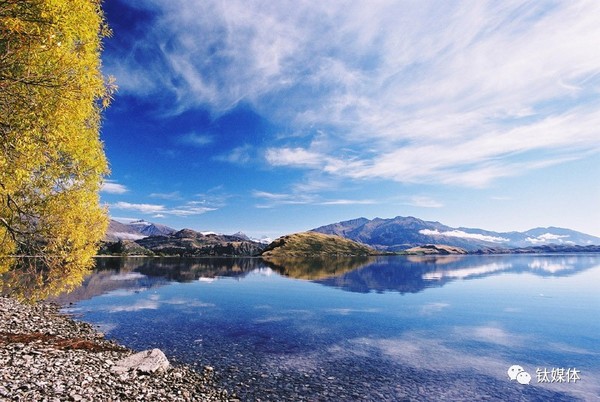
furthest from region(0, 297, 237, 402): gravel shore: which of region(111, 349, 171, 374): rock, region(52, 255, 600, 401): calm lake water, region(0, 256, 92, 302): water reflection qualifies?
region(0, 256, 92, 302): water reflection

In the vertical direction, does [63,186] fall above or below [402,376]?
above

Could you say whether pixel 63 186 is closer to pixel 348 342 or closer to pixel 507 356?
pixel 348 342

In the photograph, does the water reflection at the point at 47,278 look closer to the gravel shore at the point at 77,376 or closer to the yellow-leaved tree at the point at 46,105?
the yellow-leaved tree at the point at 46,105

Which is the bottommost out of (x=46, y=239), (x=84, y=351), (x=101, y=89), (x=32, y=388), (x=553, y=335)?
(x=553, y=335)

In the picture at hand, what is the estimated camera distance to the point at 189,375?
72.2 feet

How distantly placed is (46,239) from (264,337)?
2234 centimetres

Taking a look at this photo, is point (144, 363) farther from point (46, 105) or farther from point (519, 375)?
point (519, 375)

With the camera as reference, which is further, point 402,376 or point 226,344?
point 226,344

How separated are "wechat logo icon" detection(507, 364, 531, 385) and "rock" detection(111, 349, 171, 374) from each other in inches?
981

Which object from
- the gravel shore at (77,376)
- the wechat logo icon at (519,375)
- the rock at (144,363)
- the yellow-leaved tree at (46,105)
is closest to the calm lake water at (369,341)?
the wechat logo icon at (519,375)

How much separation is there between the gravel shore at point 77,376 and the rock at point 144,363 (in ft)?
1.43

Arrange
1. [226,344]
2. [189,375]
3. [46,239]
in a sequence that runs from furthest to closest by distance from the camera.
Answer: [226,344], [189,375], [46,239]

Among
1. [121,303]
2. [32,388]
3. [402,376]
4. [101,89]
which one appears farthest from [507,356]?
[121,303]

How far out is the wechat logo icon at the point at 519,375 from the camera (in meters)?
23.9
